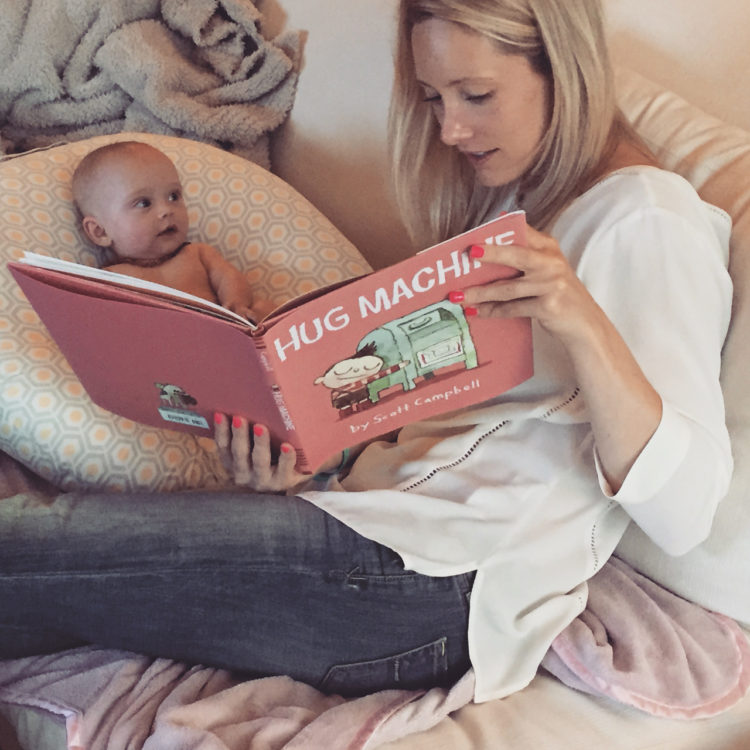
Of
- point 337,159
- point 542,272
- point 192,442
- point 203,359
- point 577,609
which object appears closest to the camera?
point 542,272

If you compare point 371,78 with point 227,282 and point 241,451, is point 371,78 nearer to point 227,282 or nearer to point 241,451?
point 227,282

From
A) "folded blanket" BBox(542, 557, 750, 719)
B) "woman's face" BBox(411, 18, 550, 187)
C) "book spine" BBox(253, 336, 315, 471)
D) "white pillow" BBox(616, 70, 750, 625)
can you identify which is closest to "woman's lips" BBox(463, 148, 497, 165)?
"woman's face" BBox(411, 18, 550, 187)

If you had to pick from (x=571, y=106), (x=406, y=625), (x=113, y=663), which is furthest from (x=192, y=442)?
(x=571, y=106)

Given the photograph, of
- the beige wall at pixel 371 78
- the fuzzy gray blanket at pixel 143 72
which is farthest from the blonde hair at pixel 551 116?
the fuzzy gray blanket at pixel 143 72

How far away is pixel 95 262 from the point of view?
1.30m

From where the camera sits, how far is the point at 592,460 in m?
0.86

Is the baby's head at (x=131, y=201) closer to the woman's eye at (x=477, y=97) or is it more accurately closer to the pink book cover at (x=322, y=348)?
the pink book cover at (x=322, y=348)

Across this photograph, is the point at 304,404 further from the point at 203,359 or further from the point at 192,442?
the point at 192,442

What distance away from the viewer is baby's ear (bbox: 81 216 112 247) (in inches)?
49.6

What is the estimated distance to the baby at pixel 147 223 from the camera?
1.23m

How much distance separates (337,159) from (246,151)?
0.20m

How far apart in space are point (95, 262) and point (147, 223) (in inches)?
4.4

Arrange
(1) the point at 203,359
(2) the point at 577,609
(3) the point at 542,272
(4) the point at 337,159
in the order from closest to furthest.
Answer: (3) the point at 542,272, (1) the point at 203,359, (2) the point at 577,609, (4) the point at 337,159

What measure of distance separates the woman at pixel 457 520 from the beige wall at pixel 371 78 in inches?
12.3
